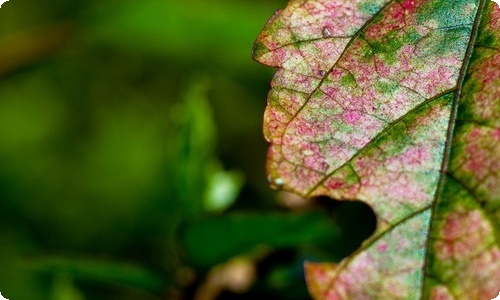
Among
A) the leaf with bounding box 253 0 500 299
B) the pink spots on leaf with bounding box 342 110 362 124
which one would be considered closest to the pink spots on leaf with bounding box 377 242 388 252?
the leaf with bounding box 253 0 500 299

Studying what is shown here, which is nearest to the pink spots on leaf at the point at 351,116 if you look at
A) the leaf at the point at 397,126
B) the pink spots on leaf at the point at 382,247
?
the leaf at the point at 397,126

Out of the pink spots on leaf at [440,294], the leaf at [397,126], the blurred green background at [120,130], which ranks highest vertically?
the leaf at [397,126]

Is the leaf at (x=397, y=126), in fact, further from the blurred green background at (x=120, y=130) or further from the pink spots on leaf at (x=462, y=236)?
the blurred green background at (x=120, y=130)

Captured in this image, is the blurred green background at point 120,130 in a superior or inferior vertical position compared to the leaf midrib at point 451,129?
inferior

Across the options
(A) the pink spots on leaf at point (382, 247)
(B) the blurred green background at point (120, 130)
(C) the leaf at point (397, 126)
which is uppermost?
(C) the leaf at point (397, 126)

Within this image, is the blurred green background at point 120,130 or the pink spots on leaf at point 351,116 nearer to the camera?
the pink spots on leaf at point 351,116

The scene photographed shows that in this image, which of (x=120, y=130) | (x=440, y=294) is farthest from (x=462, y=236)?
(x=120, y=130)

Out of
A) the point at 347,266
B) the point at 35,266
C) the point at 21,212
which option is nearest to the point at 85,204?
the point at 21,212

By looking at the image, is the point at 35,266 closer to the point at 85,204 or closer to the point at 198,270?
the point at 198,270
